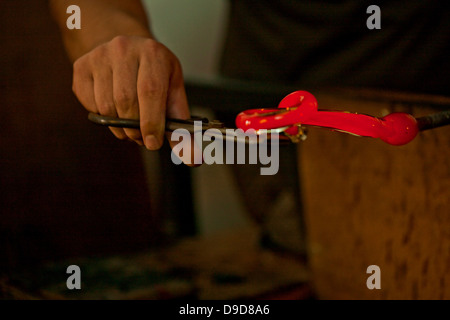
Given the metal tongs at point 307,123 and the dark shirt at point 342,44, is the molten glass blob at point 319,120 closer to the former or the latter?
the metal tongs at point 307,123

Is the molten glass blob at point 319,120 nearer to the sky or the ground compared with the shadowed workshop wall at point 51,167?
nearer to the ground

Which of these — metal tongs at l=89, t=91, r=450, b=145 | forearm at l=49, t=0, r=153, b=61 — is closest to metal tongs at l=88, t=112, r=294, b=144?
metal tongs at l=89, t=91, r=450, b=145

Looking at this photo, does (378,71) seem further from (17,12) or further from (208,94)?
(17,12)

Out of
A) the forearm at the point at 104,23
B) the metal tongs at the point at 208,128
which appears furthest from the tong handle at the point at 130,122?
the forearm at the point at 104,23

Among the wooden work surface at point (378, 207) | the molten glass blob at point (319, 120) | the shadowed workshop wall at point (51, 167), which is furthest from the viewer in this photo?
the shadowed workshop wall at point (51, 167)

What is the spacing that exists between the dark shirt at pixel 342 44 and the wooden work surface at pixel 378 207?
137 mm

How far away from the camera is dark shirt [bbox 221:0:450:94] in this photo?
686 mm

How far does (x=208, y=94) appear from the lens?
0.67 meters

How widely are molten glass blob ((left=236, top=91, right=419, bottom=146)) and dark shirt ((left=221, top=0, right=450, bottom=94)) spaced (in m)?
0.33

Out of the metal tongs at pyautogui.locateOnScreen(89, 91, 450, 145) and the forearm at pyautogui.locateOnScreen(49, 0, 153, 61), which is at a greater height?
the forearm at pyautogui.locateOnScreen(49, 0, 153, 61)

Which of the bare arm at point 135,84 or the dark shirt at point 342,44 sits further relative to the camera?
the dark shirt at point 342,44

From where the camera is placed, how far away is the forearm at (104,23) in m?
0.44

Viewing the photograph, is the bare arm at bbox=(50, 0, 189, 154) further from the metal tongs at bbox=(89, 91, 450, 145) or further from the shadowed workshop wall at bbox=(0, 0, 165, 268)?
the shadowed workshop wall at bbox=(0, 0, 165, 268)
